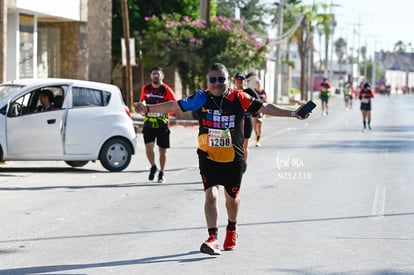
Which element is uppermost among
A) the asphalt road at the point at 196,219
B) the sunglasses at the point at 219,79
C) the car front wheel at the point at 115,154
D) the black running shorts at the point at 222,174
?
the sunglasses at the point at 219,79

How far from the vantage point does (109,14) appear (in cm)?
3691

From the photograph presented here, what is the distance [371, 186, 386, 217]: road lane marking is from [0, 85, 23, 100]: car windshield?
21.0ft

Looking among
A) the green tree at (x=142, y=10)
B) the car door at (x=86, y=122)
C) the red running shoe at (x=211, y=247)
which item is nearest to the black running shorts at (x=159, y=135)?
the car door at (x=86, y=122)

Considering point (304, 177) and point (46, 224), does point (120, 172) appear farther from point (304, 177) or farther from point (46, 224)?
point (46, 224)

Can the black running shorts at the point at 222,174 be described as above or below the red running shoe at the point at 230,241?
above

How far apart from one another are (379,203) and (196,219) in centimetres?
299

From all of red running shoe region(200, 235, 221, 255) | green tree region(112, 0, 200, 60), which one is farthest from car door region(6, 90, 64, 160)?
green tree region(112, 0, 200, 60)

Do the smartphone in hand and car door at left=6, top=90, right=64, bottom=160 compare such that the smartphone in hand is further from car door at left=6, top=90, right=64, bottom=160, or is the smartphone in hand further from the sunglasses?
car door at left=6, top=90, right=64, bottom=160

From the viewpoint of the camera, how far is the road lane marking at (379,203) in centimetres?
1226

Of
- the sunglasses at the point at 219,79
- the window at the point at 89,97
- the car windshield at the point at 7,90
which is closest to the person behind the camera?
the sunglasses at the point at 219,79

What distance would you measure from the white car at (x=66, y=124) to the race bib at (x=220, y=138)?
781 cm

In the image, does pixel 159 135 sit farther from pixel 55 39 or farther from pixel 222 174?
pixel 55 39

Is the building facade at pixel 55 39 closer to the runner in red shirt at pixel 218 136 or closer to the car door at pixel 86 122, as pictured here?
the car door at pixel 86 122

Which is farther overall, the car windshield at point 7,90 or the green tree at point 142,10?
the green tree at point 142,10
